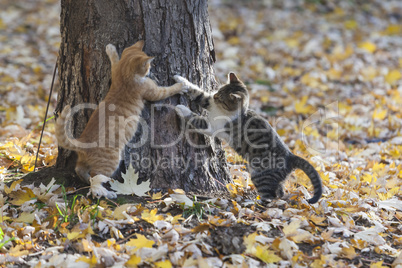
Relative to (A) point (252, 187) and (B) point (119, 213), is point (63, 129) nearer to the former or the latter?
(B) point (119, 213)

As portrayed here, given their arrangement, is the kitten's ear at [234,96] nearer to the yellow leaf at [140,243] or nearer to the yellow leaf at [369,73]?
the yellow leaf at [140,243]

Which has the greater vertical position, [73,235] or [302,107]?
[302,107]

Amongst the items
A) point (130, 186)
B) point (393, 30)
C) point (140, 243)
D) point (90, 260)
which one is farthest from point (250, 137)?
point (393, 30)

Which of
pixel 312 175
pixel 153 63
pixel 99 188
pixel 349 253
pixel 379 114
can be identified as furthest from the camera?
pixel 379 114

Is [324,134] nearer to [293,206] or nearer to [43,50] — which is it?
[293,206]

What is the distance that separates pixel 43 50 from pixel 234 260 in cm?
720

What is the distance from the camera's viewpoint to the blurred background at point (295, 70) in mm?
5348

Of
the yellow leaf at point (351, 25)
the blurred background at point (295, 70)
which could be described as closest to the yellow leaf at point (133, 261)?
the blurred background at point (295, 70)

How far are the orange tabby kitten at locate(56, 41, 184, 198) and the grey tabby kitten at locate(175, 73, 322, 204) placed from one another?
1.63ft

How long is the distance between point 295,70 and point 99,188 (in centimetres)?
593

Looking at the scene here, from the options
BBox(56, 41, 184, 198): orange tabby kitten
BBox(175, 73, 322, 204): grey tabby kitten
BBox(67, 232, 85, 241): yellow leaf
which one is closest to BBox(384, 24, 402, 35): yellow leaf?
BBox(175, 73, 322, 204): grey tabby kitten

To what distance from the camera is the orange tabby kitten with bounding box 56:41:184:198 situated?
3188 millimetres

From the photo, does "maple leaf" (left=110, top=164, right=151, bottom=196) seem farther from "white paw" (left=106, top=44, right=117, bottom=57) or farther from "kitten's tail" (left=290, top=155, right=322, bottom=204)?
"kitten's tail" (left=290, top=155, right=322, bottom=204)

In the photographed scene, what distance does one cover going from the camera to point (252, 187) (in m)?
3.97
